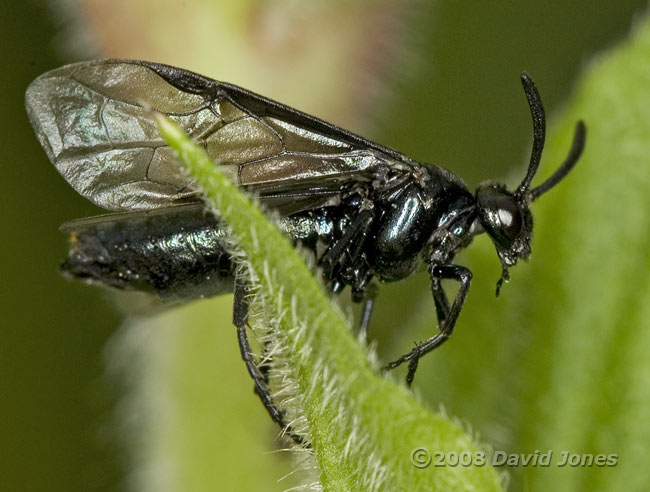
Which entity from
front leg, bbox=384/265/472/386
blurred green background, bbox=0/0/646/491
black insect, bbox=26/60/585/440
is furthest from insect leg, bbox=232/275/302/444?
front leg, bbox=384/265/472/386

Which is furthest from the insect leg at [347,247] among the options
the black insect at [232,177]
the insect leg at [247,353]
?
the insect leg at [247,353]

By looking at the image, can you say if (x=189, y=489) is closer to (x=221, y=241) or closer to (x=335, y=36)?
(x=221, y=241)

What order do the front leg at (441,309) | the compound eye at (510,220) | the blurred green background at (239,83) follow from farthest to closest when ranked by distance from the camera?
the blurred green background at (239,83)
the compound eye at (510,220)
the front leg at (441,309)

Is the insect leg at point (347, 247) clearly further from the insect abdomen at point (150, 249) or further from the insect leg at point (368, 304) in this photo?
the insect abdomen at point (150, 249)

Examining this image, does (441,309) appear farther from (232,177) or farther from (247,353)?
(232,177)

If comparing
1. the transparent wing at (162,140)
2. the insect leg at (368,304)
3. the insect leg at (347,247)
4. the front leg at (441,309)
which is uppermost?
the transparent wing at (162,140)

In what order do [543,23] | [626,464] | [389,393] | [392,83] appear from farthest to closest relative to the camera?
[543,23], [392,83], [626,464], [389,393]

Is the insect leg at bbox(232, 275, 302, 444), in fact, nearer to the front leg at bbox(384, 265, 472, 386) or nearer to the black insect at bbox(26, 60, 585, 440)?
the black insect at bbox(26, 60, 585, 440)

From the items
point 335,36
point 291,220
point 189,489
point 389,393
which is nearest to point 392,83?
point 335,36
